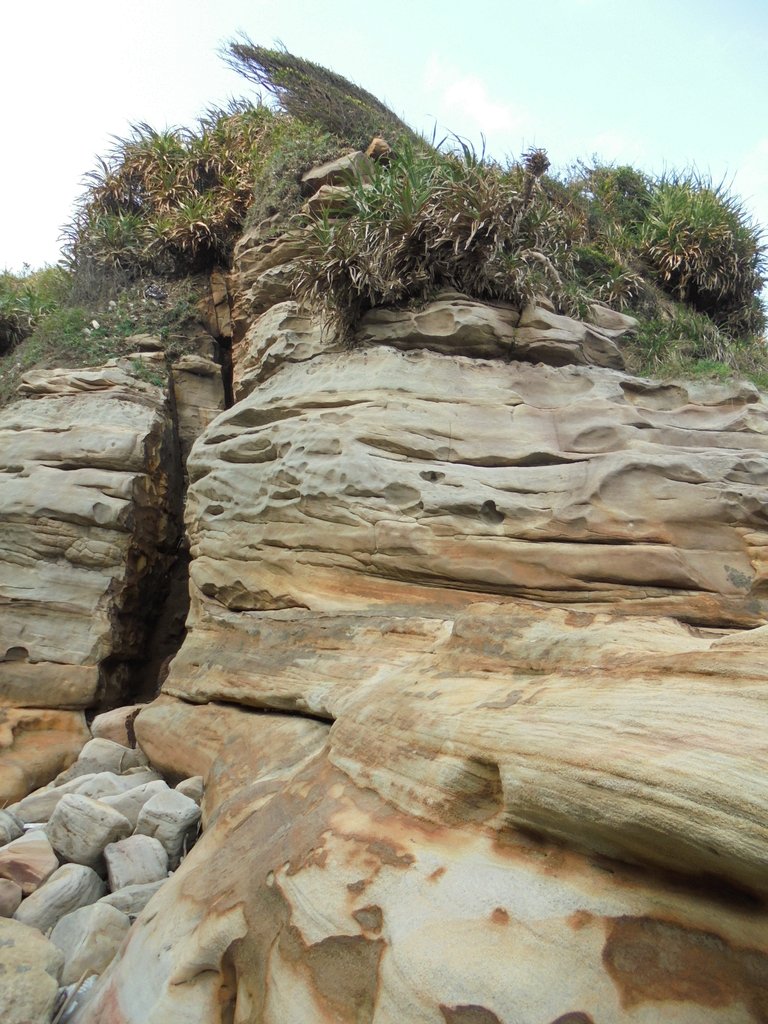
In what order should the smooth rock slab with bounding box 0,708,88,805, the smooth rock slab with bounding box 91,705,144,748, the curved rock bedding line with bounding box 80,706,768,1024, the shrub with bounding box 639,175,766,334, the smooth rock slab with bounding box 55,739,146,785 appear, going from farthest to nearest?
the shrub with bounding box 639,175,766,334, the smooth rock slab with bounding box 91,705,144,748, the smooth rock slab with bounding box 0,708,88,805, the smooth rock slab with bounding box 55,739,146,785, the curved rock bedding line with bounding box 80,706,768,1024

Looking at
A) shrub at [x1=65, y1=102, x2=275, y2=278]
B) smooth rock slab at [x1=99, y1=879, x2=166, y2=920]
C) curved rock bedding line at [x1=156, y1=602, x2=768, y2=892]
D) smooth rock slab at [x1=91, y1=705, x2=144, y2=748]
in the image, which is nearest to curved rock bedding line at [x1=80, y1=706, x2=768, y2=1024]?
curved rock bedding line at [x1=156, y1=602, x2=768, y2=892]

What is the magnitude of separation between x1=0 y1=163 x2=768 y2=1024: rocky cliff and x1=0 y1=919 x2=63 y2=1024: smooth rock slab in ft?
0.57

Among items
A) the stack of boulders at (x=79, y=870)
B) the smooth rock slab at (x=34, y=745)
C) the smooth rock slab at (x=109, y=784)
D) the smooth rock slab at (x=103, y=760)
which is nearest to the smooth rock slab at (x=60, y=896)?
the stack of boulders at (x=79, y=870)

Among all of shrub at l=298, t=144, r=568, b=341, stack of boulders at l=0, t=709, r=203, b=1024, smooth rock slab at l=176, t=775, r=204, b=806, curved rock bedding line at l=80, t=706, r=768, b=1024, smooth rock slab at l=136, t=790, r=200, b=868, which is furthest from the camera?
shrub at l=298, t=144, r=568, b=341

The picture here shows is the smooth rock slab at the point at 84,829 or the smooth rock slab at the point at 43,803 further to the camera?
the smooth rock slab at the point at 43,803

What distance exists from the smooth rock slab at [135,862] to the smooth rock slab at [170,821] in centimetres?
9

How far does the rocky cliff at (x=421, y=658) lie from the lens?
2.03 metres

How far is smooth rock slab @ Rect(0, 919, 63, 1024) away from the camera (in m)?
2.62

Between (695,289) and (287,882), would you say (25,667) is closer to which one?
(287,882)

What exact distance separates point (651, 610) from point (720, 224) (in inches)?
263

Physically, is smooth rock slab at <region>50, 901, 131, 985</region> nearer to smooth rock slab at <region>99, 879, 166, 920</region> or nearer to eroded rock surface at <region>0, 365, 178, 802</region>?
smooth rock slab at <region>99, 879, 166, 920</region>

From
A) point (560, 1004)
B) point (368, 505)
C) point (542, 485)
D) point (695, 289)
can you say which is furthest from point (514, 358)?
point (560, 1004)

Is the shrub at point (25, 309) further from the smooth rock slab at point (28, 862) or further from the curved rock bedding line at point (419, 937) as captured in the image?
the curved rock bedding line at point (419, 937)

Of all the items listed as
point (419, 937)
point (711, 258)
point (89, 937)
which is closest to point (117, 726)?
point (89, 937)
